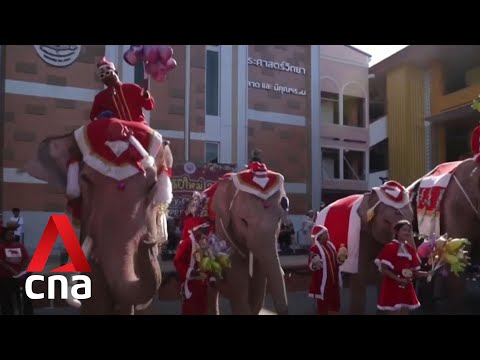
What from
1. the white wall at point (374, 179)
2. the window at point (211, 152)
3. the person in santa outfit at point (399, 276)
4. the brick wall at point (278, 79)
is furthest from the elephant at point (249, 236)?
the white wall at point (374, 179)

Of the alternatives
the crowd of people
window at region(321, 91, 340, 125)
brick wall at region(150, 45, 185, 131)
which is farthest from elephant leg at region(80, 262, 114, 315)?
window at region(321, 91, 340, 125)

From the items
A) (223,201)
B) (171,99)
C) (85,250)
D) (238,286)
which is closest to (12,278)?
(223,201)

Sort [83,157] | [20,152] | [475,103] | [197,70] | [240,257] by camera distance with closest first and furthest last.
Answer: [83,157], [240,257], [475,103], [20,152], [197,70]

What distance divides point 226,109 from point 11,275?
390 inches

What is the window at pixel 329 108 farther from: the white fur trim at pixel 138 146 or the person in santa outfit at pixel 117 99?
the white fur trim at pixel 138 146

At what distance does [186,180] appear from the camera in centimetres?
1326

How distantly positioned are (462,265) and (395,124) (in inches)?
457

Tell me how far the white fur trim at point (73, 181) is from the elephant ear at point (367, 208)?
2864 millimetres

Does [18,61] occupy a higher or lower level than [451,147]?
higher

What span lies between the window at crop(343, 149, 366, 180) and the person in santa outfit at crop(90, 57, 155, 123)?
45.5 feet

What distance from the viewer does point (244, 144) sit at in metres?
15.1

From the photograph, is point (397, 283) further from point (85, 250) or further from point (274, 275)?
point (85, 250)

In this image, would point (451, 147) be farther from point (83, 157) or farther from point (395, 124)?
point (83, 157)
